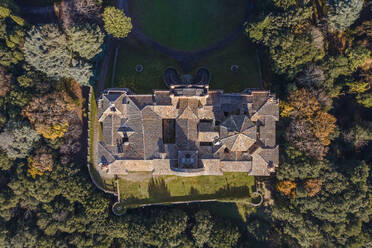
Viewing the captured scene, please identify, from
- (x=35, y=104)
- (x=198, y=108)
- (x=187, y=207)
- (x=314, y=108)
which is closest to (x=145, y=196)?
(x=187, y=207)

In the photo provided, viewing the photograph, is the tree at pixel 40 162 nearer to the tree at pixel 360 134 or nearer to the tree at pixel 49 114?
the tree at pixel 49 114

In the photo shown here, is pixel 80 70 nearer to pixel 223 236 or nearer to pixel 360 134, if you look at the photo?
pixel 223 236

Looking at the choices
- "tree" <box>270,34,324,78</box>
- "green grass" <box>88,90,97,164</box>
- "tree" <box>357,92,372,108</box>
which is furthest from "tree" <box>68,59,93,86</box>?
"tree" <box>357,92,372,108</box>

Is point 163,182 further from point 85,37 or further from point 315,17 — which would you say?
point 315,17

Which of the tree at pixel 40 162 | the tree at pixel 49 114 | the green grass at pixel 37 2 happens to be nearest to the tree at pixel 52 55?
the tree at pixel 49 114

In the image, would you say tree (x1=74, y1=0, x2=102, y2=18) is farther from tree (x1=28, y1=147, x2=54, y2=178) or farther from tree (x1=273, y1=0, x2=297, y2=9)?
tree (x1=273, y1=0, x2=297, y2=9)

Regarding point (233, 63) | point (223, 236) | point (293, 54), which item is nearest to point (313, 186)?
point (223, 236)
